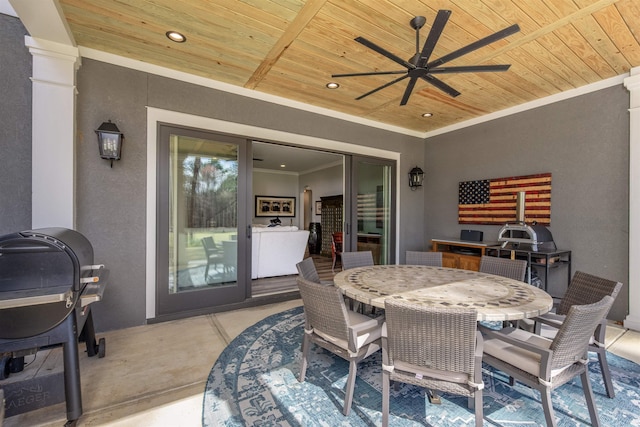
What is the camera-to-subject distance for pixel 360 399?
1.87 metres

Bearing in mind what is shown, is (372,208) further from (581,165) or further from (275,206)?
(275,206)

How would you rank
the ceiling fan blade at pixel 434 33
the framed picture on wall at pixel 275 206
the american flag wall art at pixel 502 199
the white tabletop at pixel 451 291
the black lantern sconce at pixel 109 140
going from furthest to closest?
the framed picture on wall at pixel 275 206 → the american flag wall art at pixel 502 199 → the black lantern sconce at pixel 109 140 → the ceiling fan blade at pixel 434 33 → the white tabletop at pixel 451 291

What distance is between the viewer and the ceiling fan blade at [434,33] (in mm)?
1731

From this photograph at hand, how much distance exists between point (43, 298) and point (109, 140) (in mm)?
1948

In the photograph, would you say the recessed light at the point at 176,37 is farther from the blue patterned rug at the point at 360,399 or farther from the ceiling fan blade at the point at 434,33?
the blue patterned rug at the point at 360,399

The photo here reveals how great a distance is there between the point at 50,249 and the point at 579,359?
3189 mm

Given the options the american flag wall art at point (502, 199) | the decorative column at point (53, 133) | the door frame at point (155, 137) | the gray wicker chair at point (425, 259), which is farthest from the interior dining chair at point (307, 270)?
the american flag wall art at point (502, 199)

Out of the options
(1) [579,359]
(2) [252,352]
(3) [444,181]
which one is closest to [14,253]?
(2) [252,352]

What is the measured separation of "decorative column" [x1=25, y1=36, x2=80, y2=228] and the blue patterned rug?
2.09 meters

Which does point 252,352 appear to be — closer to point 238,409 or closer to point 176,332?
point 238,409

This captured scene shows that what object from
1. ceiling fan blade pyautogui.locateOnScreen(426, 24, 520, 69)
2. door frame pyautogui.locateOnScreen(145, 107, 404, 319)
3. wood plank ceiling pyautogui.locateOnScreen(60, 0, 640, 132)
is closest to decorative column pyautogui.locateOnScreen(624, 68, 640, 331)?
wood plank ceiling pyautogui.locateOnScreen(60, 0, 640, 132)

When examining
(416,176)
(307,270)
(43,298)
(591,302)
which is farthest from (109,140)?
(416,176)

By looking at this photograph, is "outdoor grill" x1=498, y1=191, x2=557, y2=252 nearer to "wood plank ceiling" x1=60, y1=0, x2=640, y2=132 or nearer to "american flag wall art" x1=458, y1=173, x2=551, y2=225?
"american flag wall art" x1=458, y1=173, x2=551, y2=225

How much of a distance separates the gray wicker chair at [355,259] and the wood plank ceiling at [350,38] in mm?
2113
